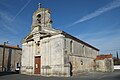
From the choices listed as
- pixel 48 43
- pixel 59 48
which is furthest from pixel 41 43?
pixel 59 48

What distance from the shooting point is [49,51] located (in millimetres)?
22562

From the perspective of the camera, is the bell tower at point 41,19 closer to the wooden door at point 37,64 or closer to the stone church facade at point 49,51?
the stone church facade at point 49,51

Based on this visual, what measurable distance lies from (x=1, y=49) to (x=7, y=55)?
248cm

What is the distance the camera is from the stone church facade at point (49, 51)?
21.1 meters

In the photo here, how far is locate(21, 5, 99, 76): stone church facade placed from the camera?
21141 mm

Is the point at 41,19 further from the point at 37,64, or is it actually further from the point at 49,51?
the point at 37,64

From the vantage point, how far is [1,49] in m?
39.3

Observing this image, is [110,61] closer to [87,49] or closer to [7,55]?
[87,49]

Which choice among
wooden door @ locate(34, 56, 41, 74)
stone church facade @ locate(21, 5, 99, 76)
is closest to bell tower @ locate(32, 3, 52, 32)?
stone church facade @ locate(21, 5, 99, 76)

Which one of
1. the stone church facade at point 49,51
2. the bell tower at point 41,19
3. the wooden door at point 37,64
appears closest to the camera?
the stone church facade at point 49,51

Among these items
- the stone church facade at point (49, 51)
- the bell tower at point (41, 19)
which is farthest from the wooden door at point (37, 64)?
the bell tower at point (41, 19)

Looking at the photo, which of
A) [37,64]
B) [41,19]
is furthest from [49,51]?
[41,19]

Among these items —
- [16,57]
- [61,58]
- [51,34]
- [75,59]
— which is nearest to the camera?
[61,58]

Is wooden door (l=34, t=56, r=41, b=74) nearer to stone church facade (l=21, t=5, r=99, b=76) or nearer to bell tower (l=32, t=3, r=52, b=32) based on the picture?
stone church facade (l=21, t=5, r=99, b=76)
